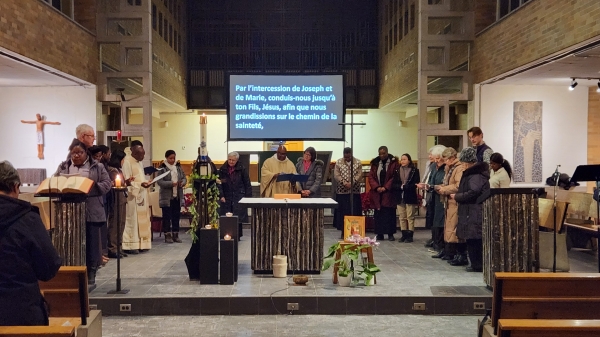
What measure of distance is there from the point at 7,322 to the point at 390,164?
23.1 feet

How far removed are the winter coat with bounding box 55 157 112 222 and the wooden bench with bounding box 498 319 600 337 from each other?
14.2 ft

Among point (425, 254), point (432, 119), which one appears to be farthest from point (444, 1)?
point (432, 119)

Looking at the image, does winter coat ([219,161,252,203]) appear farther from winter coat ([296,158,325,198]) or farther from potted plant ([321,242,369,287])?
potted plant ([321,242,369,287])

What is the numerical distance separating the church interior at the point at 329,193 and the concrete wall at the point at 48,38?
0.03 metres

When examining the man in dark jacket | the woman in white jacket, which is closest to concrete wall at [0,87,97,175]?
the woman in white jacket

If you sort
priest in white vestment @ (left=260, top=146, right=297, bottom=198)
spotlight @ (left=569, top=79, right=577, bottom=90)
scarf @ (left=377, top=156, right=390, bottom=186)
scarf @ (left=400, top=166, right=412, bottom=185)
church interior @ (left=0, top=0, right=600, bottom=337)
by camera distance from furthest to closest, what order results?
spotlight @ (left=569, top=79, right=577, bottom=90)
scarf @ (left=400, top=166, right=412, bottom=185)
scarf @ (left=377, top=156, right=390, bottom=186)
priest in white vestment @ (left=260, top=146, right=297, bottom=198)
church interior @ (left=0, top=0, right=600, bottom=337)

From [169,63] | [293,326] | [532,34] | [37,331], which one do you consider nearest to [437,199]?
[532,34]

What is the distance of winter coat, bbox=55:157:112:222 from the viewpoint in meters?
6.02

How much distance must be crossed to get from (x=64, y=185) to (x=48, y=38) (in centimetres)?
421

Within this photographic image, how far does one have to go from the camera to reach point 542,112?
34.8ft

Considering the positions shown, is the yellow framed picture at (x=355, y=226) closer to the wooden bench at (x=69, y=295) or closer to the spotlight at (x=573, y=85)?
the wooden bench at (x=69, y=295)

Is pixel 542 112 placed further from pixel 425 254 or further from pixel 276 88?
pixel 276 88

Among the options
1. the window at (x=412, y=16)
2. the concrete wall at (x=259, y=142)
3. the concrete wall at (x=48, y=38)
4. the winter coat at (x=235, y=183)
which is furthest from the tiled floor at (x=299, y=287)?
the concrete wall at (x=259, y=142)

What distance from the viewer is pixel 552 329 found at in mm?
2865
